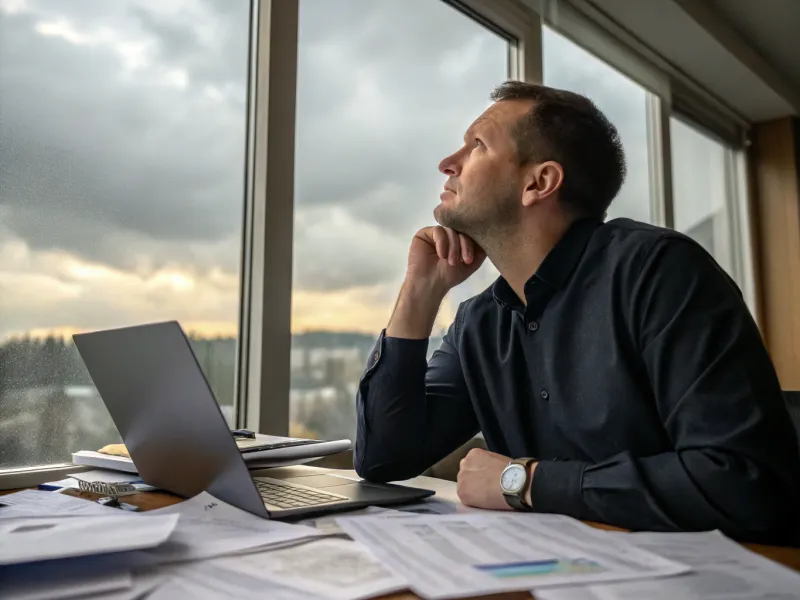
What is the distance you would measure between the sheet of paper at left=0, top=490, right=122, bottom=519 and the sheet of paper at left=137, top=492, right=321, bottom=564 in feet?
0.27

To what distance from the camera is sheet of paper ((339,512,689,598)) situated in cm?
56

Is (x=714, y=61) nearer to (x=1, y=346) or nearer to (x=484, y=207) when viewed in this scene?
(x=484, y=207)

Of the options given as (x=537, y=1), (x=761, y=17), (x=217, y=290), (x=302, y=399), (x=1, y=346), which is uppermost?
(x=761, y=17)

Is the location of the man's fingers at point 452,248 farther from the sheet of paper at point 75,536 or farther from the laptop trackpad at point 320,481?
the sheet of paper at point 75,536

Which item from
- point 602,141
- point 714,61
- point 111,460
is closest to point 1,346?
point 111,460

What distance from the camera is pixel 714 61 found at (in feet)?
11.3

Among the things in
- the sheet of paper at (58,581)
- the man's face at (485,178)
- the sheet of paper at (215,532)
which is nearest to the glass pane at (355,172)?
the man's face at (485,178)

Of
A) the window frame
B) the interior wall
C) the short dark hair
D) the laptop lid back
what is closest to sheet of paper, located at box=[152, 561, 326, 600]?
the laptop lid back

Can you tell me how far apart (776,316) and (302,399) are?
3.57 meters

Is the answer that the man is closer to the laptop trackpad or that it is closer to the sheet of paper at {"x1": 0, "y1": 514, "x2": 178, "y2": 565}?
the laptop trackpad

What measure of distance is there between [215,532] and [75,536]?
0.47 feet

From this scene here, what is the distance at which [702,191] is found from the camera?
4020 mm

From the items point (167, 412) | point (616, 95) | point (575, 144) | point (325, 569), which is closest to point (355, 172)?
point (575, 144)

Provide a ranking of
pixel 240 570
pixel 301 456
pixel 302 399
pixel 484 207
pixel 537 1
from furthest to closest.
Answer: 1. pixel 537 1
2. pixel 302 399
3. pixel 484 207
4. pixel 301 456
5. pixel 240 570
